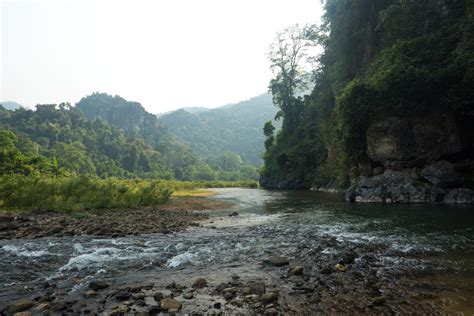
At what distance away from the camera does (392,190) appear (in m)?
28.9

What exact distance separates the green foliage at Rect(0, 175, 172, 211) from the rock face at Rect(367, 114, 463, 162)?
953 inches

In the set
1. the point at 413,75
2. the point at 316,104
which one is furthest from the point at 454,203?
the point at 316,104

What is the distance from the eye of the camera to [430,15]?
31.9m

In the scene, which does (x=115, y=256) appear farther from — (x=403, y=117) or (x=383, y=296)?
(x=403, y=117)

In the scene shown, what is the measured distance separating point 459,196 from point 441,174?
2.58 metres

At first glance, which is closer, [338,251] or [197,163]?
[338,251]

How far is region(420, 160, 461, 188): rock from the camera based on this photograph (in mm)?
26844

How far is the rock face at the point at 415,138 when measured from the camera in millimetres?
28047

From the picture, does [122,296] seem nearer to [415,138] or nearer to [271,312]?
[271,312]

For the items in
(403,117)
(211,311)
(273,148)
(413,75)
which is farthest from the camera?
(273,148)

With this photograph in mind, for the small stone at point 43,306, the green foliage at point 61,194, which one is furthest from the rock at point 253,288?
the green foliage at point 61,194

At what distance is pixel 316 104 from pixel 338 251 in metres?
52.4

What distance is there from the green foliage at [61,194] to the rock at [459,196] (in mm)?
26539

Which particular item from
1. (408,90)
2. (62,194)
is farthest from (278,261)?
(408,90)
